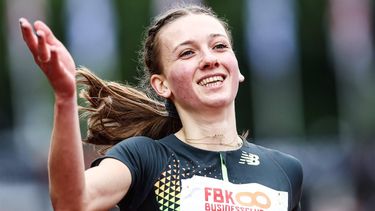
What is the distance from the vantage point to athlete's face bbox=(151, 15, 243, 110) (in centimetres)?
459

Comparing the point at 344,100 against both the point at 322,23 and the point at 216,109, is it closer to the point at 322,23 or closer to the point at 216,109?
the point at 322,23

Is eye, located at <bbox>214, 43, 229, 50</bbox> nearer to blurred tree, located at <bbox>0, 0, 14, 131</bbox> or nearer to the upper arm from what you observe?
the upper arm

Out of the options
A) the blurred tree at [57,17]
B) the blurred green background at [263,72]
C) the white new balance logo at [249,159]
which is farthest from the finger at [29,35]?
the blurred tree at [57,17]

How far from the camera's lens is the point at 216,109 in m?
4.66

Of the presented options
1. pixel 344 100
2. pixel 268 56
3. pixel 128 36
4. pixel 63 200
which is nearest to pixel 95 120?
pixel 63 200

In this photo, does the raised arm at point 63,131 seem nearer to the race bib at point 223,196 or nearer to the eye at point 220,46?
the race bib at point 223,196

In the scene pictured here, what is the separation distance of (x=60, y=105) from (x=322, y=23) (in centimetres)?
2181

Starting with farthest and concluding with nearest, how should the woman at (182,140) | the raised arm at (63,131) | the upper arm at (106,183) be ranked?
the woman at (182,140) < the upper arm at (106,183) < the raised arm at (63,131)

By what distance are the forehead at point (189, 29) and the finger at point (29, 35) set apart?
4.20 feet

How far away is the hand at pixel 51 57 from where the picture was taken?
351cm

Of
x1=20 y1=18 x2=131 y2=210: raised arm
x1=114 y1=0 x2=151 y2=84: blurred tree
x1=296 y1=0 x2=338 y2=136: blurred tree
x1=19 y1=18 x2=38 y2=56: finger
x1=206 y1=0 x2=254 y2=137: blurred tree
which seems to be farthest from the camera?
x1=296 y1=0 x2=338 y2=136: blurred tree

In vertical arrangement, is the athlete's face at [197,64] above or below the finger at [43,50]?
below

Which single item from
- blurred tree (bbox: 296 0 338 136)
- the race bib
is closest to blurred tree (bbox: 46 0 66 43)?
blurred tree (bbox: 296 0 338 136)

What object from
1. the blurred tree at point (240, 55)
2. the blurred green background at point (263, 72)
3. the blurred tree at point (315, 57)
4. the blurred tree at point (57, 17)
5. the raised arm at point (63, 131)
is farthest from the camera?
the blurred tree at point (57, 17)
